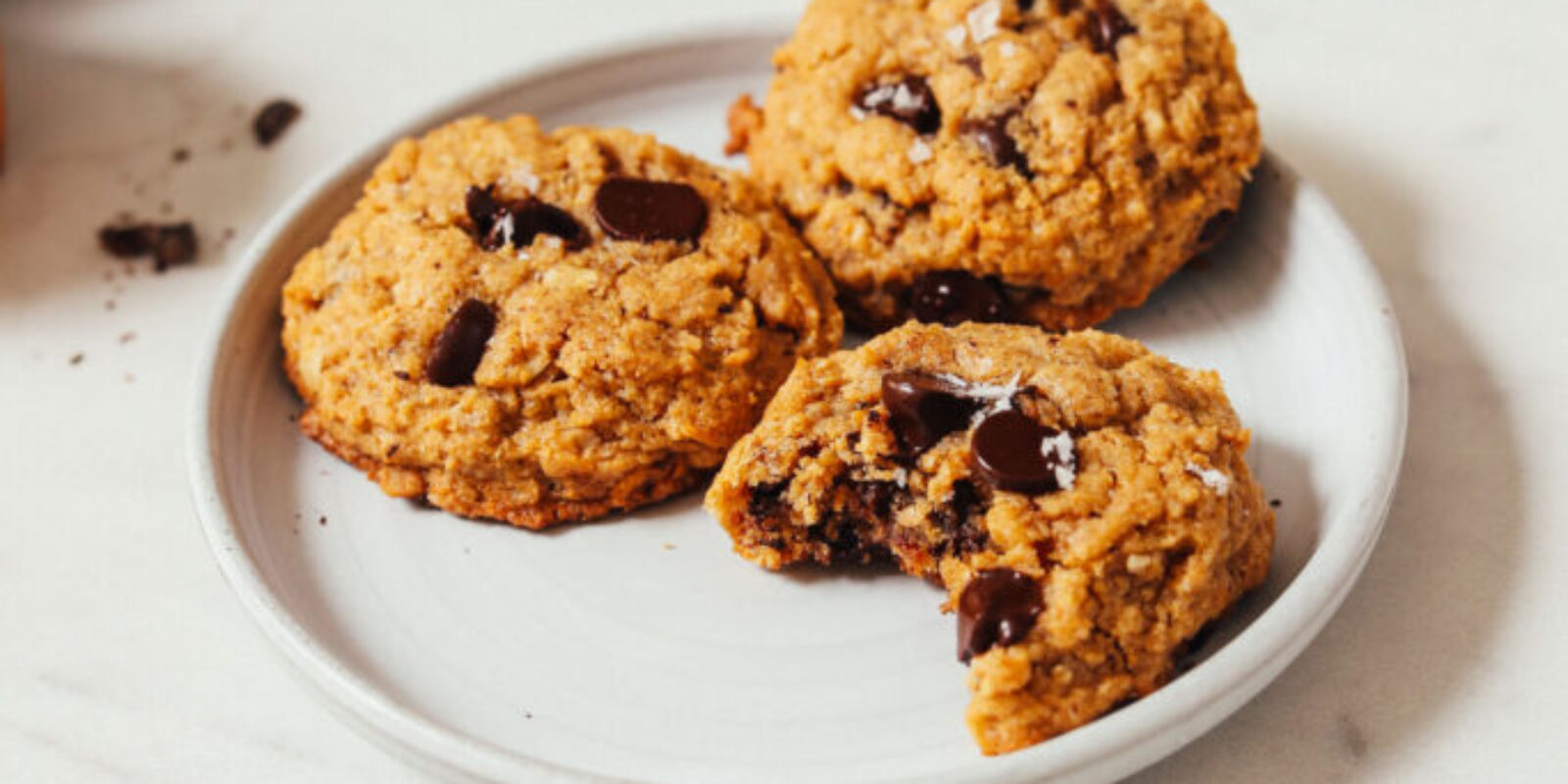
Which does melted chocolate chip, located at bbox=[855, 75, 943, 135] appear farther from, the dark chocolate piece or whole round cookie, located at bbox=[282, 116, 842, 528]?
the dark chocolate piece

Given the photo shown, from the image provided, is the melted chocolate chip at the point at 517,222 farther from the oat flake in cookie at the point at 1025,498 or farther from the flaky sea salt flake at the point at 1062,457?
the flaky sea salt flake at the point at 1062,457

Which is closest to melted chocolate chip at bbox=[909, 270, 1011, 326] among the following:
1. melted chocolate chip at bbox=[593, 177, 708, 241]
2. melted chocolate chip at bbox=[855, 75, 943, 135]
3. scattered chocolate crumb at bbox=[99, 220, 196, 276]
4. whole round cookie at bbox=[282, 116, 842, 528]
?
whole round cookie at bbox=[282, 116, 842, 528]

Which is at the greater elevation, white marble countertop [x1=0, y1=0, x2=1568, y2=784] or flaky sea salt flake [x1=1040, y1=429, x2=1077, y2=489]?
flaky sea salt flake [x1=1040, y1=429, x2=1077, y2=489]

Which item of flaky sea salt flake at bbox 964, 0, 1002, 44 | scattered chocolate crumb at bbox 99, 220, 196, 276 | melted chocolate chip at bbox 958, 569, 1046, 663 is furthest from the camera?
scattered chocolate crumb at bbox 99, 220, 196, 276

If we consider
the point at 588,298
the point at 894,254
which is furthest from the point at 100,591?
the point at 894,254

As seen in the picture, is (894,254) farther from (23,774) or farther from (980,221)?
(23,774)

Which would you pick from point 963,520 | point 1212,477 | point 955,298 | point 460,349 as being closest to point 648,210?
point 460,349

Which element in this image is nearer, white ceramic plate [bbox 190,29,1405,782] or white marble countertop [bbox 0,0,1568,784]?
white ceramic plate [bbox 190,29,1405,782]
